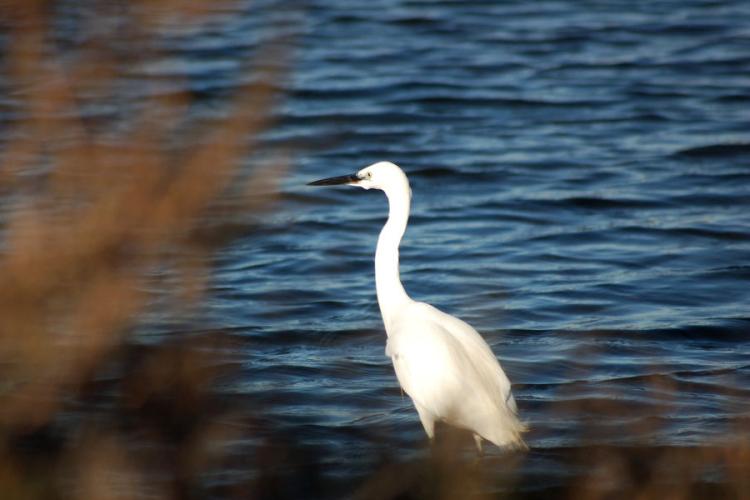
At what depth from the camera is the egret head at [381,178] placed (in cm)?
535

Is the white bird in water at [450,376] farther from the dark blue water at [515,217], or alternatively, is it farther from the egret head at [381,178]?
the egret head at [381,178]

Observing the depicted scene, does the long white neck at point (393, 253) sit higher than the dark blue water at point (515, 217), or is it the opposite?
the long white neck at point (393, 253)

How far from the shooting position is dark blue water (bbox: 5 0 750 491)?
5.45 metres

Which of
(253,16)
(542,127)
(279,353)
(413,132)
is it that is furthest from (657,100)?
(279,353)

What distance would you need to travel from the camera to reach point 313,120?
11047 mm

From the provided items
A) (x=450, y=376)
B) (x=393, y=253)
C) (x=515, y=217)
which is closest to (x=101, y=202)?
(x=450, y=376)

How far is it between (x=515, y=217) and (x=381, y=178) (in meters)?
3.60

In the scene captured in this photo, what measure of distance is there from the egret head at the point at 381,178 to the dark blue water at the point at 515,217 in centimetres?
78

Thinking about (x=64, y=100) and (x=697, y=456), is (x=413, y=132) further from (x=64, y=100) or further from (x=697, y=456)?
(x=64, y=100)

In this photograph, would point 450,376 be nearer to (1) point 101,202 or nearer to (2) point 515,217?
(1) point 101,202

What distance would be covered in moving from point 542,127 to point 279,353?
209 inches

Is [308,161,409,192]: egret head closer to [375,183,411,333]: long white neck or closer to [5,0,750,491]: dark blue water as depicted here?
[375,183,411,333]: long white neck

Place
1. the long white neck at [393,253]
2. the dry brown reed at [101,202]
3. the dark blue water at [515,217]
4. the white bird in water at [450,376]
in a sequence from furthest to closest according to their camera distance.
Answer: the dark blue water at [515,217], the long white neck at [393,253], the white bird in water at [450,376], the dry brown reed at [101,202]

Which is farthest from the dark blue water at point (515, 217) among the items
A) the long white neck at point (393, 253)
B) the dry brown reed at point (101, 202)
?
the long white neck at point (393, 253)
